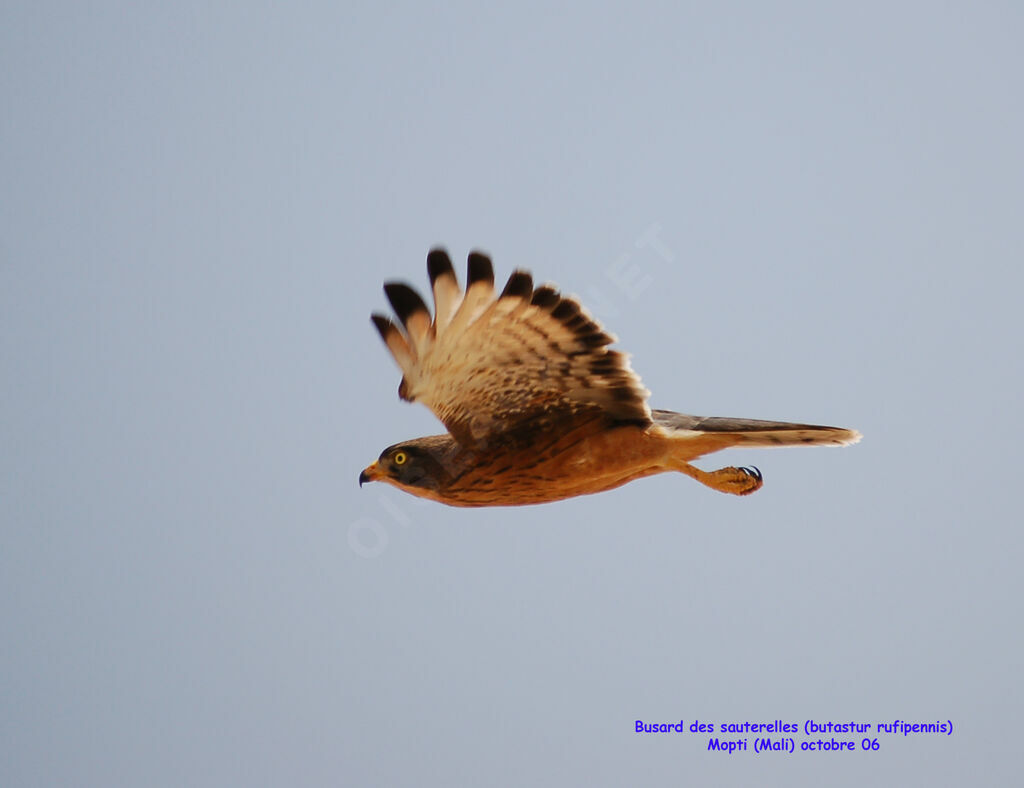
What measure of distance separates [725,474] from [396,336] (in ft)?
5.88

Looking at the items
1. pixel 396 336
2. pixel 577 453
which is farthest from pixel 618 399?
pixel 396 336

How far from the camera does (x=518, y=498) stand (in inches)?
230

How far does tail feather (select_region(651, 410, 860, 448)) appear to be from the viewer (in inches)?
231

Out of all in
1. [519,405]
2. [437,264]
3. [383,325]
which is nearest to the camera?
[437,264]

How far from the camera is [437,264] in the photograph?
5.49m

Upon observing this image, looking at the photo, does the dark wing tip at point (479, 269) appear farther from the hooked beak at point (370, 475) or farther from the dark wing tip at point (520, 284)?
the hooked beak at point (370, 475)

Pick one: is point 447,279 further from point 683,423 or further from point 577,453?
point 683,423

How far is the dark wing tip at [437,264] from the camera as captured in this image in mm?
5488

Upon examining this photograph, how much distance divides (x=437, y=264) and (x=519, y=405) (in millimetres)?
759

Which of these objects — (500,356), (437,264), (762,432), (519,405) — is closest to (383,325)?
(437,264)

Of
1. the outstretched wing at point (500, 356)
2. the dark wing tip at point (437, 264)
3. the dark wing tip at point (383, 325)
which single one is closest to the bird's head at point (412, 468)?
the outstretched wing at point (500, 356)

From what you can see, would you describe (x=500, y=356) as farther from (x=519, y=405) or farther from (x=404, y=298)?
(x=404, y=298)

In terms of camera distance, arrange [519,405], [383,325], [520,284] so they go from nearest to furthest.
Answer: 1. [520,284]
2. [519,405]
3. [383,325]

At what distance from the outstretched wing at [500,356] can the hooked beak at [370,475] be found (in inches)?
16.9
